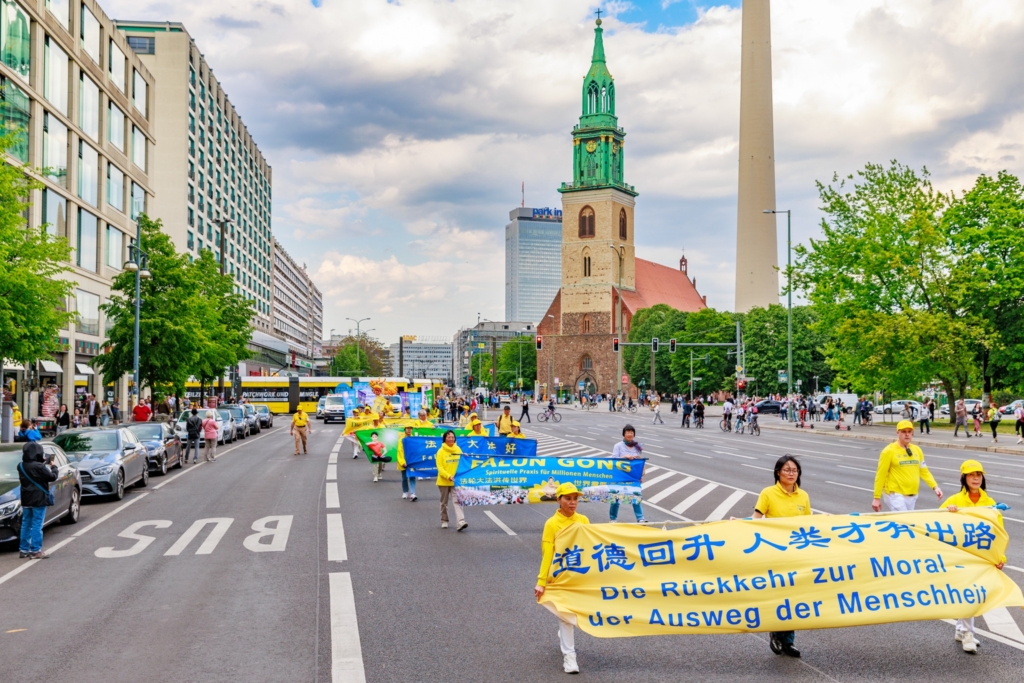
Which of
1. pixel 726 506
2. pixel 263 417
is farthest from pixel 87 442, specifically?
pixel 263 417

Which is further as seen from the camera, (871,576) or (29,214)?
(29,214)

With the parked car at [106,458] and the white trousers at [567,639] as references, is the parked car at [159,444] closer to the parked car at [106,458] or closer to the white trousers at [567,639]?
the parked car at [106,458]

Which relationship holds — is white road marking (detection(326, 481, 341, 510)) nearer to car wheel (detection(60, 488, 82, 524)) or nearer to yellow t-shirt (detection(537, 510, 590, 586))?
car wheel (detection(60, 488, 82, 524))

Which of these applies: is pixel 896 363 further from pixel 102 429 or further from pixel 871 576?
pixel 871 576

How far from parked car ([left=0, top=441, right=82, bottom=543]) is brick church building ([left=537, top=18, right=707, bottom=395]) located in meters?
105

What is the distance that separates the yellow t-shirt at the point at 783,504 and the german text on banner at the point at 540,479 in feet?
17.6

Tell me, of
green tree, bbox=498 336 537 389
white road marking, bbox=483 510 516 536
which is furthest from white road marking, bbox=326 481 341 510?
green tree, bbox=498 336 537 389

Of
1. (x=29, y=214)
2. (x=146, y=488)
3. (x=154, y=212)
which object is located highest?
(x=154, y=212)

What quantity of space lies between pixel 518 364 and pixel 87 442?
6371 inches

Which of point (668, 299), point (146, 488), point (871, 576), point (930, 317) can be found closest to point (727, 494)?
point (871, 576)

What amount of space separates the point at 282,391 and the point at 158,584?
68.6 m

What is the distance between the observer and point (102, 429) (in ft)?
64.3

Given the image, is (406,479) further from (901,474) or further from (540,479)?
(901,474)

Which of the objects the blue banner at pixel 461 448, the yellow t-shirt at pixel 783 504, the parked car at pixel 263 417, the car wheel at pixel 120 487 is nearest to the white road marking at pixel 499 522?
the blue banner at pixel 461 448
